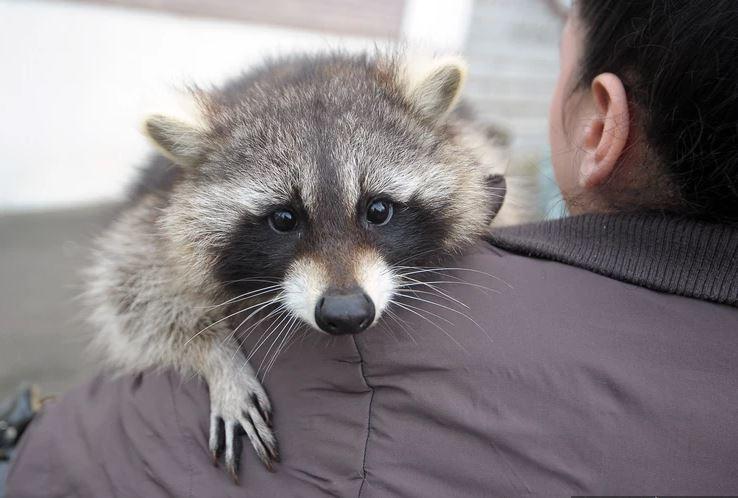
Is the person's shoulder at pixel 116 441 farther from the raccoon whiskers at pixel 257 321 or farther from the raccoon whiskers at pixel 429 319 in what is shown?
the raccoon whiskers at pixel 429 319

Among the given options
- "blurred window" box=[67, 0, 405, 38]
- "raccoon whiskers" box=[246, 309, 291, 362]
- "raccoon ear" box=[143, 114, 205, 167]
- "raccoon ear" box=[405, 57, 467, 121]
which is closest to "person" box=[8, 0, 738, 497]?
"raccoon whiskers" box=[246, 309, 291, 362]

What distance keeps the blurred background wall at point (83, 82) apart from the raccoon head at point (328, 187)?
2866 millimetres

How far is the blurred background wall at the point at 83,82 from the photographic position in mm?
4766

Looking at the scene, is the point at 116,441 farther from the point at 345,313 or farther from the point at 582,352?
the point at 582,352

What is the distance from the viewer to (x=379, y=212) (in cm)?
170

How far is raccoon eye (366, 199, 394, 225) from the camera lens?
169 centimetres

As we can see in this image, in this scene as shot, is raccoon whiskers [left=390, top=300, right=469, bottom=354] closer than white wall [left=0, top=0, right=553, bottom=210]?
Yes

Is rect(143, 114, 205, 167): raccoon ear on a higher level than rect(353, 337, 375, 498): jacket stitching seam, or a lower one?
higher

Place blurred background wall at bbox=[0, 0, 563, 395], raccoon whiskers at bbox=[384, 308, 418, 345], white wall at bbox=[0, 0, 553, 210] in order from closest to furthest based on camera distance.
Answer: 1. raccoon whiskers at bbox=[384, 308, 418, 345]
2. blurred background wall at bbox=[0, 0, 563, 395]
3. white wall at bbox=[0, 0, 553, 210]

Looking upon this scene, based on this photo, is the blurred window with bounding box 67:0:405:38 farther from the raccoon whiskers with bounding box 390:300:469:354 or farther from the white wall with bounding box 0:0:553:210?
the raccoon whiskers with bounding box 390:300:469:354

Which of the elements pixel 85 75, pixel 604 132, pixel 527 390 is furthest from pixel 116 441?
pixel 85 75

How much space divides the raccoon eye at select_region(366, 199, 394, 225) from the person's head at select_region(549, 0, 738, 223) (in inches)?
19.0

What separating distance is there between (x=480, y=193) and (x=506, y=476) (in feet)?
2.92

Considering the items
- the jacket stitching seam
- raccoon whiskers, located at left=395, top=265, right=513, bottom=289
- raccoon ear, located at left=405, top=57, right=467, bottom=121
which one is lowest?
the jacket stitching seam
